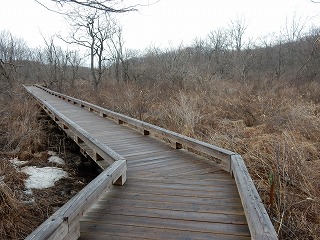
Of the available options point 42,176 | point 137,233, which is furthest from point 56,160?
point 137,233

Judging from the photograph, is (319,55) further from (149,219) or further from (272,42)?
(149,219)

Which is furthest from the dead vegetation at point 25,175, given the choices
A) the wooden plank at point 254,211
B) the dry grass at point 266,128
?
the wooden plank at point 254,211

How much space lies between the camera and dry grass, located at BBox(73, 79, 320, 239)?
13.6ft

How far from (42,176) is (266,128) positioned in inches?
300

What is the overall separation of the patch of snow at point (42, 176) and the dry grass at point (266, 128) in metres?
4.25

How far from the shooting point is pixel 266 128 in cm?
909

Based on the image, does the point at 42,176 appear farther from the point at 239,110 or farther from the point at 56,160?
the point at 239,110

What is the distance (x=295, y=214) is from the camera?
13.2ft

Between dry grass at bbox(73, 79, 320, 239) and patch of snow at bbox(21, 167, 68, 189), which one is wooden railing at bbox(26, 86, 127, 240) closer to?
dry grass at bbox(73, 79, 320, 239)

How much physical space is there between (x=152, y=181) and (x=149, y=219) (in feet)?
4.22

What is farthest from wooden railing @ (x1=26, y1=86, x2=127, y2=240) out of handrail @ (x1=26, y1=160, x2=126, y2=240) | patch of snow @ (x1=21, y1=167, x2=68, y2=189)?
patch of snow @ (x1=21, y1=167, x2=68, y2=189)

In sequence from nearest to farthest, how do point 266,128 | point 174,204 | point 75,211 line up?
point 75,211, point 174,204, point 266,128

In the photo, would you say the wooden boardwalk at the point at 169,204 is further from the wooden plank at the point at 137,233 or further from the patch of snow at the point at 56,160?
the patch of snow at the point at 56,160

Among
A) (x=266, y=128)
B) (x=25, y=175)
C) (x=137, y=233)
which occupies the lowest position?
(x=25, y=175)
